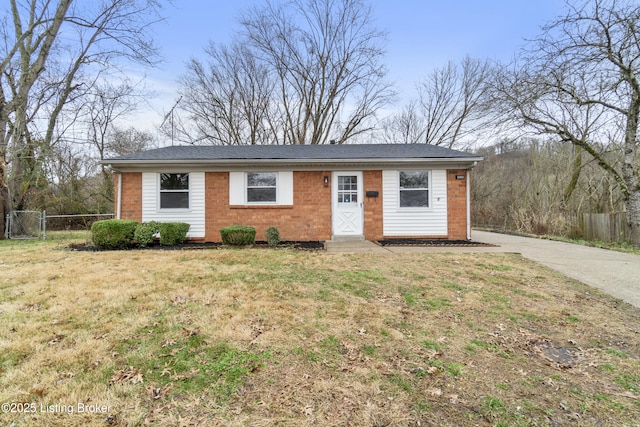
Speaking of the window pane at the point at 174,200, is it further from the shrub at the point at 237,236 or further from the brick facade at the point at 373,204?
the brick facade at the point at 373,204

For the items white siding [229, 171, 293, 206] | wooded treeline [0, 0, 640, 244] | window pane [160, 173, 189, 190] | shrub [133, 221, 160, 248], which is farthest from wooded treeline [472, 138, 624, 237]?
shrub [133, 221, 160, 248]

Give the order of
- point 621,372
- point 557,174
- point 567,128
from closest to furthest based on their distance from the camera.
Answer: point 621,372 → point 567,128 → point 557,174

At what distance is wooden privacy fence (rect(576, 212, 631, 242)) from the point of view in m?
10.4

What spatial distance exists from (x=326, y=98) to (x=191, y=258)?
1887cm

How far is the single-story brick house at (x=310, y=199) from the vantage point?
30.3ft

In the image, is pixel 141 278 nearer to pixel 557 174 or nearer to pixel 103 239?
pixel 103 239

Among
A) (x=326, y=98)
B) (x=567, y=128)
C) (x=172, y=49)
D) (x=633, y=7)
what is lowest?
(x=567, y=128)

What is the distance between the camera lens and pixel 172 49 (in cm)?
1272

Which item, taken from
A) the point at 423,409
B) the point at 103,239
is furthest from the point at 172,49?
the point at 423,409

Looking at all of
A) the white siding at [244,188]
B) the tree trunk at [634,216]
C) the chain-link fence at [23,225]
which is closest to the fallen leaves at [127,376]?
the white siding at [244,188]

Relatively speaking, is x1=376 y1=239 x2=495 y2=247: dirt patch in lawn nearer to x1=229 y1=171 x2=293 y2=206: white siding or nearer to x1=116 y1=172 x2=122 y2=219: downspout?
x1=229 y1=171 x2=293 y2=206: white siding

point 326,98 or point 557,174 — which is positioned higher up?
point 326,98

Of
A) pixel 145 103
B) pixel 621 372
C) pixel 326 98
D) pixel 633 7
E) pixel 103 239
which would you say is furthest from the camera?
pixel 326 98

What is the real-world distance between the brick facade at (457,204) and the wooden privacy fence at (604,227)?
6.37 meters
